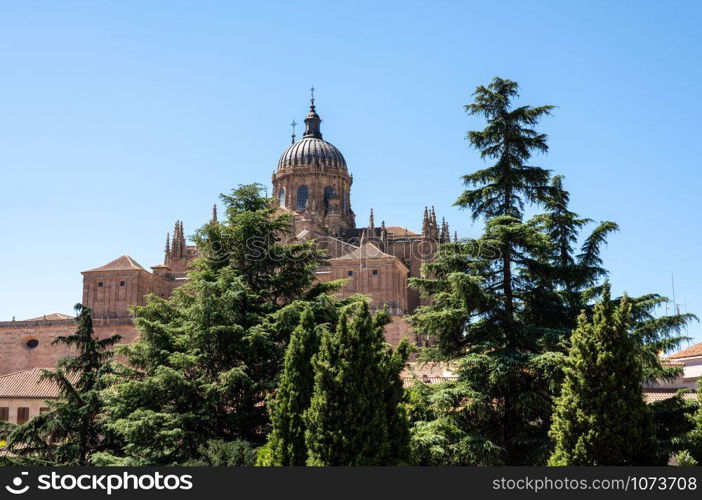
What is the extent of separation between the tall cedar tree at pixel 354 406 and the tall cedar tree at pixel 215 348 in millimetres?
3735

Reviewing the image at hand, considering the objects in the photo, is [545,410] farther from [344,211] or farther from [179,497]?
[344,211]

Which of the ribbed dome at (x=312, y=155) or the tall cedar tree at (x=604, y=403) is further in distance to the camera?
the ribbed dome at (x=312, y=155)

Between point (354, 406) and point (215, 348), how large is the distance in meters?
6.10

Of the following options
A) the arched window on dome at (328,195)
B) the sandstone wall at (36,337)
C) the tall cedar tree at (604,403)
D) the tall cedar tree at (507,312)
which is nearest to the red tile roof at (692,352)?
the tall cedar tree at (507,312)

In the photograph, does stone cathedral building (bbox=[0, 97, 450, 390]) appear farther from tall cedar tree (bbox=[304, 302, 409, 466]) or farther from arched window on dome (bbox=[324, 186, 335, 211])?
tall cedar tree (bbox=[304, 302, 409, 466])

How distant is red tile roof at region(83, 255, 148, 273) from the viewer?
2160 inches

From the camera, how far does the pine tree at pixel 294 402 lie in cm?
1600

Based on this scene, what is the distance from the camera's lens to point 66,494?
1163 cm

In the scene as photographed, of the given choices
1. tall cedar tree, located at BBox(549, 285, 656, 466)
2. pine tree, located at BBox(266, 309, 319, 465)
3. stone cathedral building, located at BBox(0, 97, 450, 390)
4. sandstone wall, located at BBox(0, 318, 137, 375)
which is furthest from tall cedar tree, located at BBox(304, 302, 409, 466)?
sandstone wall, located at BBox(0, 318, 137, 375)

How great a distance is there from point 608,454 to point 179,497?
24.5 feet

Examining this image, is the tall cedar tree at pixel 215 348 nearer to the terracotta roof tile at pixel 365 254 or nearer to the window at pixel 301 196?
the terracotta roof tile at pixel 365 254

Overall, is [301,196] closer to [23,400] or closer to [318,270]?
[318,270]

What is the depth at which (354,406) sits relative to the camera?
49.0 ft

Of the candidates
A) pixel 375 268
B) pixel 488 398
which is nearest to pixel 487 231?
pixel 488 398
